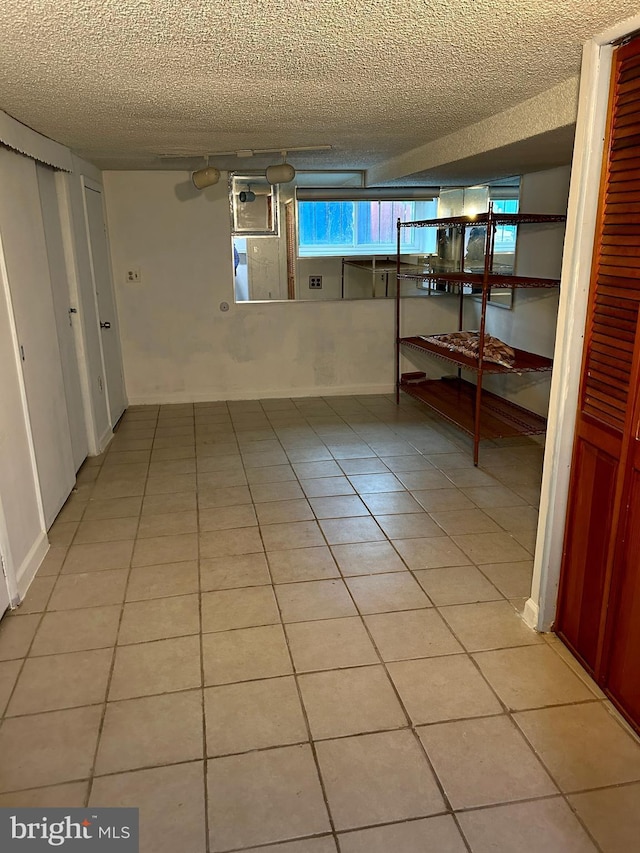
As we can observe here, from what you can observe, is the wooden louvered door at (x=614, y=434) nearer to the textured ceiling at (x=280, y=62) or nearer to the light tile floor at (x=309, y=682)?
the light tile floor at (x=309, y=682)

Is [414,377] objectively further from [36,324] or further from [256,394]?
[36,324]

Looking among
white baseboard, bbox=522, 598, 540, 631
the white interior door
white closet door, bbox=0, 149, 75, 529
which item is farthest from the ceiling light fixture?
white baseboard, bbox=522, 598, 540, 631

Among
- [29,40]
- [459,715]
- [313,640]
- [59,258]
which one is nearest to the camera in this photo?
[29,40]

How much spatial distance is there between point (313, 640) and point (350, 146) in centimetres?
299

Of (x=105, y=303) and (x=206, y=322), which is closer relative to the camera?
(x=105, y=303)

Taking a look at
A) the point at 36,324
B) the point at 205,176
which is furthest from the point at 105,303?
the point at 36,324

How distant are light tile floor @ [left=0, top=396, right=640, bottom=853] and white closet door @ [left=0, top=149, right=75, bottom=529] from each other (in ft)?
0.94

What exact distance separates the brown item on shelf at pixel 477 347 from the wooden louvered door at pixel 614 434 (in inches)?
80.7

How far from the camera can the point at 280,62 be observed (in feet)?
6.53

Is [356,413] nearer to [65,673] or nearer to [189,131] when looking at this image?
[189,131]

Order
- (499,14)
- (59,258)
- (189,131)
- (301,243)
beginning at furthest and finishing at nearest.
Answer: (301,243), (59,258), (189,131), (499,14)

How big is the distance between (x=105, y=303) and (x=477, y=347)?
115 inches

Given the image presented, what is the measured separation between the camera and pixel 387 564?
280 centimetres

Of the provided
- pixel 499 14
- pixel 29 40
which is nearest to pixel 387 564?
pixel 499 14
